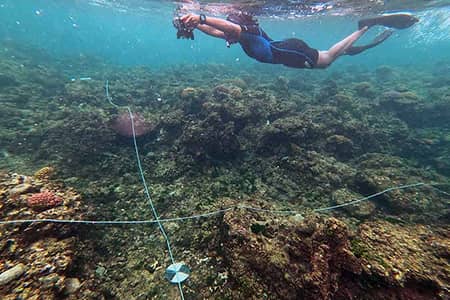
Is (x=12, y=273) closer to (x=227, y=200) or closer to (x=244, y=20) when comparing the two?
(x=227, y=200)

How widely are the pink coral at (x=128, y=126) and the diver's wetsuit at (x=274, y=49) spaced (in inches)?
190

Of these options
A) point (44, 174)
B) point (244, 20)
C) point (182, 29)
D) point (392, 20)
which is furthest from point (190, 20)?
point (392, 20)

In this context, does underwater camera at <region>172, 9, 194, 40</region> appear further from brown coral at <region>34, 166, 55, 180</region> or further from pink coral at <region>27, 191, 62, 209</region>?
brown coral at <region>34, 166, 55, 180</region>

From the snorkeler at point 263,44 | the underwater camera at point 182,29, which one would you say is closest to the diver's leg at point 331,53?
the snorkeler at point 263,44

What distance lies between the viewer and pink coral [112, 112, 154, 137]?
8.16 m

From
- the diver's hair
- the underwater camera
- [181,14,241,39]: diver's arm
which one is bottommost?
the underwater camera

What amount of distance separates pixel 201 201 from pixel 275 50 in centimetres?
534

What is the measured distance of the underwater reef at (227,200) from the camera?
2.88m

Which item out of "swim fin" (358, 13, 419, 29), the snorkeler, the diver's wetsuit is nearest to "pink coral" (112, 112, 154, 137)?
the snorkeler

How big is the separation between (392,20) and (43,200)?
13.0m

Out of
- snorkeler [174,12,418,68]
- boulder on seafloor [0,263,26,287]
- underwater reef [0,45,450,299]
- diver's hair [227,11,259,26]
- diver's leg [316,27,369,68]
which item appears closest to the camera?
boulder on seafloor [0,263,26,287]

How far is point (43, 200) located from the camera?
3777 millimetres

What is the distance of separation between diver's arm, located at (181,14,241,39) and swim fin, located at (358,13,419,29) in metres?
5.90

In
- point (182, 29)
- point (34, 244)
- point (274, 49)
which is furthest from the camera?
point (274, 49)
